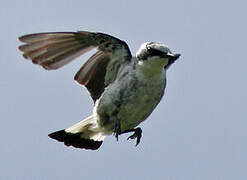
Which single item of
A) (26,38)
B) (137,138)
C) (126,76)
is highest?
(26,38)

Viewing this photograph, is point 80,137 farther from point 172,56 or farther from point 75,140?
point 172,56

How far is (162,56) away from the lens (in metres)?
11.2

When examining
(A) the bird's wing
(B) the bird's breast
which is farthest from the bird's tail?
(B) the bird's breast

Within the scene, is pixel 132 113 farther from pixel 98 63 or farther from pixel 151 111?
pixel 98 63

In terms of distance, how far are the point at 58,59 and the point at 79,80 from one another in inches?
18.3

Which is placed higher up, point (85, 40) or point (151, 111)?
point (85, 40)

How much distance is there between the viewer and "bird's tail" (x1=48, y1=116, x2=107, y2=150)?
12.6 m

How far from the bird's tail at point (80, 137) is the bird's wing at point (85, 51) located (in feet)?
2.60

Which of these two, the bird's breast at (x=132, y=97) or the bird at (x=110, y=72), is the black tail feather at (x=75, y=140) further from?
the bird's breast at (x=132, y=97)

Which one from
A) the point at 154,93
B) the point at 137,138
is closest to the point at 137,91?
the point at 154,93

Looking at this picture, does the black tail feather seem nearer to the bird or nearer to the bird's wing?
the bird

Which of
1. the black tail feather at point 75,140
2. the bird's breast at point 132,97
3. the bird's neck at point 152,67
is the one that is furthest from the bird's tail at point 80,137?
the bird's neck at point 152,67

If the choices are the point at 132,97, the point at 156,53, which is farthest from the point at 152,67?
the point at 132,97

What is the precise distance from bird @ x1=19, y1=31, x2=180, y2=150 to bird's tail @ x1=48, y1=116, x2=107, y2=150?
0.02m
